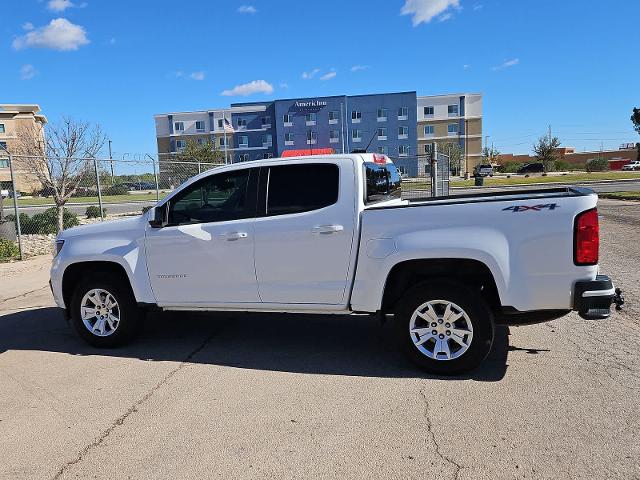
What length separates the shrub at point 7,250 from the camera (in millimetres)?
12352

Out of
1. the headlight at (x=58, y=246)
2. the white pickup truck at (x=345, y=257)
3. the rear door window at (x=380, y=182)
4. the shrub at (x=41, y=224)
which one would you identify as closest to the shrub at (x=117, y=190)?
the shrub at (x=41, y=224)

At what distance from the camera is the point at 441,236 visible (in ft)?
13.7

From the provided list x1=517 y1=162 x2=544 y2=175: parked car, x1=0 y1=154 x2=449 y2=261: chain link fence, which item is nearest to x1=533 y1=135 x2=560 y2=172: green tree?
x1=517 y1=162 x2=544 y2=175: parked car

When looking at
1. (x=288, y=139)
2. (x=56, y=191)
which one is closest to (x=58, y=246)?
(x=56, y=191)

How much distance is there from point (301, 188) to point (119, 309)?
238cm

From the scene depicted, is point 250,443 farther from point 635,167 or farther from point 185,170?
point 635,167

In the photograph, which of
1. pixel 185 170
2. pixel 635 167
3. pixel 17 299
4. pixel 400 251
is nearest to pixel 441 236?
pixel 400 251

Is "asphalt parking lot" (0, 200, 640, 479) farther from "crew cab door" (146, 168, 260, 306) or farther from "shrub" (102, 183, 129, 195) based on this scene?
"shrub" (102, 183, 129, 195)

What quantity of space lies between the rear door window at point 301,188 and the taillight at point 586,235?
2.00 metres

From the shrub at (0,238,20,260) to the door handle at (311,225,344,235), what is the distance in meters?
10.8

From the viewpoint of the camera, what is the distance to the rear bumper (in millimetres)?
3906

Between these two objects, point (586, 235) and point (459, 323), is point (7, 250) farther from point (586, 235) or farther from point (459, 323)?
point (586, 235)

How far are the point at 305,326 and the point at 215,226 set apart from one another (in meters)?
1.79

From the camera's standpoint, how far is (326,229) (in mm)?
4570
